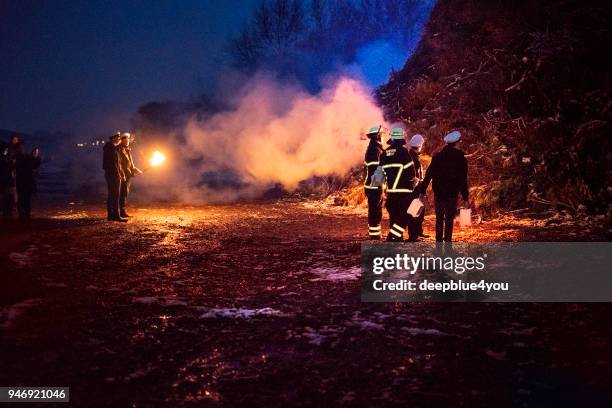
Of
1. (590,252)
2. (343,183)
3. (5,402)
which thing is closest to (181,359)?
(5,402)

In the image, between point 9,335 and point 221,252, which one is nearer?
point 9,335

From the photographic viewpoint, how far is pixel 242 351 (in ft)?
13.3

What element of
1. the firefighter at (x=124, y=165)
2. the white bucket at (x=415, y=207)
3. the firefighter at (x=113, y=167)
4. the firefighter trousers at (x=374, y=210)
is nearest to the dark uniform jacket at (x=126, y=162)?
the firefighter at (x=124, y=165)

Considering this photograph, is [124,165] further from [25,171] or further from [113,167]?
[25,171]

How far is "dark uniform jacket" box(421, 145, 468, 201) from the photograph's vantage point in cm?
717

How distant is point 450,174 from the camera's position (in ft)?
23.5

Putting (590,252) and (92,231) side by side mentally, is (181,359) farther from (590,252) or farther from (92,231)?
(92,231)

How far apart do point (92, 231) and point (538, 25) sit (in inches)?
506

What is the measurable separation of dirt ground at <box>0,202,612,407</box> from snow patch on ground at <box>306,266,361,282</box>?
0.03m

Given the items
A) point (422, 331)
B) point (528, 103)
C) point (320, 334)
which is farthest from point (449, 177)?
point (528, 103)

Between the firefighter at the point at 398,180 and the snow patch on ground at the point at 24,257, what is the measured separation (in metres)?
5.85

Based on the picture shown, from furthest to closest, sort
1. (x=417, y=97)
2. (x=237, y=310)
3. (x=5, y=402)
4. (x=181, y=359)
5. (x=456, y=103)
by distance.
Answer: (x=417, y=97), (x=456, y=103), (x=237, y=310), (x=181, y=359), (x=5, y=402)

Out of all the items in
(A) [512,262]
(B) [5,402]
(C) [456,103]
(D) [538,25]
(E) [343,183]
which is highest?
(D) [538,25]

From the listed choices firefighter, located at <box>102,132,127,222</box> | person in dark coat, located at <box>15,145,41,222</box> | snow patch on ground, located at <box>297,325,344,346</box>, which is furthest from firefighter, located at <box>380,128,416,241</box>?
person in dark coat, located at <box>15,145,41,222</box>
